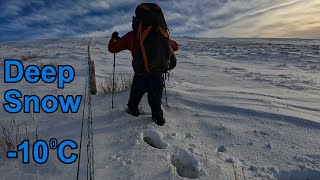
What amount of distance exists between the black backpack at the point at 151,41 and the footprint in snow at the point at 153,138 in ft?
2.29

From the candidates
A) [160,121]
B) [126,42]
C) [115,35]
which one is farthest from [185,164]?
[115,35]

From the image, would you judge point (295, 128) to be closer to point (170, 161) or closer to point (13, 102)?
point (170, 161)

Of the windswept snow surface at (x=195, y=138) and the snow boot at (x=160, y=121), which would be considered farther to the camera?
the snow boot at (x=160, y=121)

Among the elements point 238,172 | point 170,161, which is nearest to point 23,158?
point 170,161

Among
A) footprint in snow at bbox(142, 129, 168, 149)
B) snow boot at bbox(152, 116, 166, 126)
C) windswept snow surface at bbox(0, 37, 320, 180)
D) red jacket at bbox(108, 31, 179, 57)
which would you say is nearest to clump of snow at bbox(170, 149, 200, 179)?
windswept snow surface at bbox(0, 37, 320, 180)

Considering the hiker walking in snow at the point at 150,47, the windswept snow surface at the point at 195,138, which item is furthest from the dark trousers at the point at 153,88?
the windswept snow surface at the point at 195,138

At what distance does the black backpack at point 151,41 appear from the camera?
12.1ft

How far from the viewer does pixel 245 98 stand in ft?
18.0

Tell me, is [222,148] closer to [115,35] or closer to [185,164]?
[185,164]

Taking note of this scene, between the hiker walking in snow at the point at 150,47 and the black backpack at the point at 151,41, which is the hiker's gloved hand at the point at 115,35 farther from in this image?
the black backpack at the point at 151,41

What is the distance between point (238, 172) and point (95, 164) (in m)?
1.29

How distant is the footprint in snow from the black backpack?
27.5 inches

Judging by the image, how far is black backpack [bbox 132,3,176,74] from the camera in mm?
3688

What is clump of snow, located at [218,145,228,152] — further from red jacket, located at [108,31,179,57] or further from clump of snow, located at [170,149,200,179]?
red jacket, located at [108,31,179,57]
